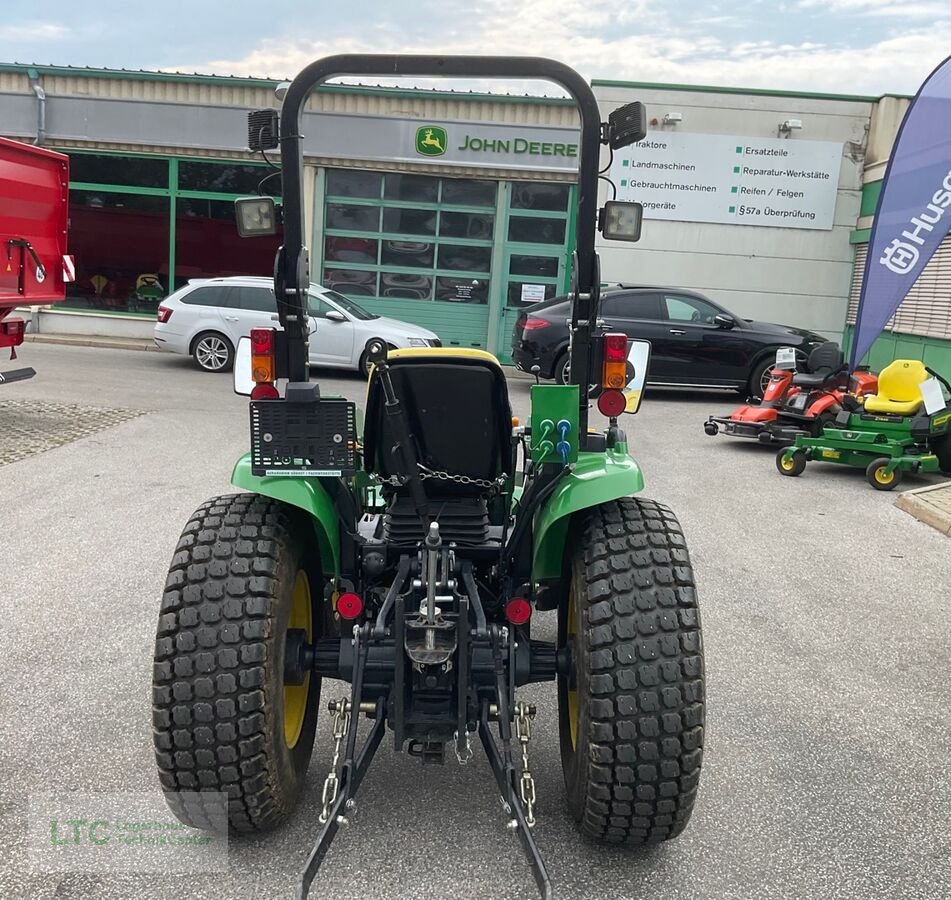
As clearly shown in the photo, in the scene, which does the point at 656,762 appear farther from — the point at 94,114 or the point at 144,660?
the point at 94,114

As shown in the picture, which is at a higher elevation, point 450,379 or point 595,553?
point 450,379

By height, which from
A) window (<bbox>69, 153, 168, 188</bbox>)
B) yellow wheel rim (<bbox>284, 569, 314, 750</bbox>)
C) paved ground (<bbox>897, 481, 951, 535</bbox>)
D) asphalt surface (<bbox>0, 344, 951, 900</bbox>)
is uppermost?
window (<bbox>69, 153, 168, 188</bbox>)

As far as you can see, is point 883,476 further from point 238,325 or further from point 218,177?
point 218,177

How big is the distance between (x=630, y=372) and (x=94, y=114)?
55.9ft

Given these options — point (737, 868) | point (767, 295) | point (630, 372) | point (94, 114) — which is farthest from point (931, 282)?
point (94, 114)

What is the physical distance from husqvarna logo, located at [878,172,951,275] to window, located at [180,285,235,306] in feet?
30.8

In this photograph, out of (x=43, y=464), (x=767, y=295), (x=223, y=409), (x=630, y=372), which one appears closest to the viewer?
(x=630, y=372)

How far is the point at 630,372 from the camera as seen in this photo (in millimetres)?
3242

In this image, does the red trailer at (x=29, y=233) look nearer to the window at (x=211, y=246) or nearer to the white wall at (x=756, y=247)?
the window at (x=211, y=246)

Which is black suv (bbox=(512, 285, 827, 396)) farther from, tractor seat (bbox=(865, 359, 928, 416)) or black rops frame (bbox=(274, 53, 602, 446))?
black rops frame (bbox=(274, 53, 602, 446))

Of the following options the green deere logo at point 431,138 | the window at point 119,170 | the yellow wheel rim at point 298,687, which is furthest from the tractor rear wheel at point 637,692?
the window at point 119,170

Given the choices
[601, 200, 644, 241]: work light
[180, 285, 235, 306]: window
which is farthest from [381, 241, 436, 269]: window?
[601, 200, 644, 241]: work light

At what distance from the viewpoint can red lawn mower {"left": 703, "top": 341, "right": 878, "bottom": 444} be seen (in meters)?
8.77

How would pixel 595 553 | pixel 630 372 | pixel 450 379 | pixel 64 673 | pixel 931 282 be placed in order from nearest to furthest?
pixel 595 553 < pixel 450 379 < pixel 630 372 < pixel 64 673 < pixel 931 282
